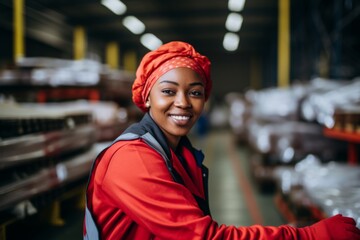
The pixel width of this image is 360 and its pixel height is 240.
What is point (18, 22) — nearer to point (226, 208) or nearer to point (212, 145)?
point (226, 208)

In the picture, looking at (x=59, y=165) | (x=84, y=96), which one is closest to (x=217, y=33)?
(x=84, y=96)

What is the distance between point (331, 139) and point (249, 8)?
8964 millimetres

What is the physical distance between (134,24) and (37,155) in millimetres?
13163

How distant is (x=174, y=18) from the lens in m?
14.2

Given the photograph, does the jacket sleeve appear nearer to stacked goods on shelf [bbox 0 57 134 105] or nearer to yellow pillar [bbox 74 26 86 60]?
stacked goods on shelf [bbox 0 57 134 105]

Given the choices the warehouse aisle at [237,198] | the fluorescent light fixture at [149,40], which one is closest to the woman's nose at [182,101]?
the warehouse aisle at [237,198]

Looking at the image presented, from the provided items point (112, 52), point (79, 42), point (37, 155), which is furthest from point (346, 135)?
point (112, 52)

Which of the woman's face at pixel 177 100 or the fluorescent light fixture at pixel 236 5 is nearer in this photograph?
the woman's face at pixel 177 100

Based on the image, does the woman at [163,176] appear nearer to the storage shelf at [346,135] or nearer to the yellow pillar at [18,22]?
the storage shelf at [346,135]

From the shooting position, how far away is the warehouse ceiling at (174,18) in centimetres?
1175

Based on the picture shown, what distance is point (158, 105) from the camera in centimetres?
167

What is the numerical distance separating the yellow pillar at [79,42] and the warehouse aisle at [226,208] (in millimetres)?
8314

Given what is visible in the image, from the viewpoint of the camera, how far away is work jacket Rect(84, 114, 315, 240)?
1330 millimetres

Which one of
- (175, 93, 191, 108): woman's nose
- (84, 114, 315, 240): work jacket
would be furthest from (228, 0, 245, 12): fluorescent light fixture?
(84, 114, 315, 240): work jacket
